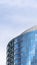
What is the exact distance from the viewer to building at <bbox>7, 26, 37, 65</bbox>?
129m

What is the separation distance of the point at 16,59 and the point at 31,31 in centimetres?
1266

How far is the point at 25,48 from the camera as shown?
132000 millimetres

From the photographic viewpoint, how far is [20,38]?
443 ft

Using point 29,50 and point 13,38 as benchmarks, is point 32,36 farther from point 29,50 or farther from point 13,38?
point 13,38

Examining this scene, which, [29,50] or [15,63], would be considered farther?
[15,63]

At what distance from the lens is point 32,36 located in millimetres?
129625

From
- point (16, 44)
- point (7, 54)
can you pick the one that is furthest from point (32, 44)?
point (7, 54)

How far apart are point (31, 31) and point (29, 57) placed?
7939 mm

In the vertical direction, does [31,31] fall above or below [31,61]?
above

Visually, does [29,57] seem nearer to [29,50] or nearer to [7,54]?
[29,50]

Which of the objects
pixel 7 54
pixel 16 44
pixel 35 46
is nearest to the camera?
pixel 35 46

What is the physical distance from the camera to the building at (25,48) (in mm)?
129125

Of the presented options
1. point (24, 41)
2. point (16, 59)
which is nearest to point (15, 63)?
point (16, 59)

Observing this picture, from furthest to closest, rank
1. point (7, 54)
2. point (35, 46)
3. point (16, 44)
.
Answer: point (7, 54) < point (16, 44) < point (35, 46)
